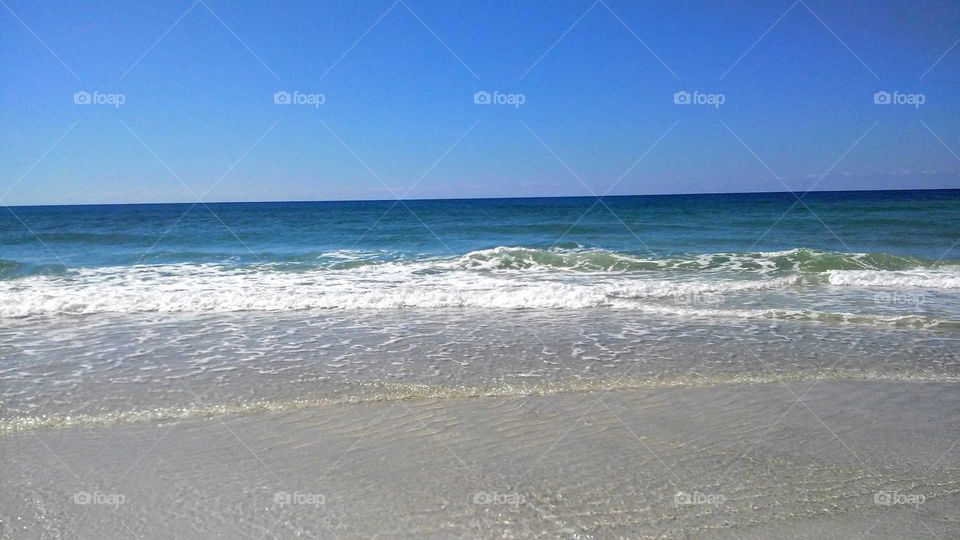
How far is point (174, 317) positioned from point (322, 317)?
236 centimetres

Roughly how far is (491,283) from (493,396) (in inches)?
339

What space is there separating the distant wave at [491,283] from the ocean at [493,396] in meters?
0.13

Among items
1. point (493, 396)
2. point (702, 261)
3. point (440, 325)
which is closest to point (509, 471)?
point (493, 396)

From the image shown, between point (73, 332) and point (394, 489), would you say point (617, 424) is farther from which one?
point (73, 332)

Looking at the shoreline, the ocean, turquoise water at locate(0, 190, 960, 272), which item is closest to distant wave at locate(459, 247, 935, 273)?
turquoise water at locate(0, 190, 960, 272)

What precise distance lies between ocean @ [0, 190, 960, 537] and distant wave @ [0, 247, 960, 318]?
0.42 ft

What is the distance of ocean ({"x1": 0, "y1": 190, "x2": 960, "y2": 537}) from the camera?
12.8 ft

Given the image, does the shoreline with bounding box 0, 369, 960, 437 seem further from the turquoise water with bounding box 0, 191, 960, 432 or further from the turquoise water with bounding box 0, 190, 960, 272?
the turquoise water with bounding box 0, 190, 960, 272

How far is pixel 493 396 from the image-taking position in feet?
19.6

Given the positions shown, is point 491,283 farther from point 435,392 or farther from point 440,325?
point 435,392

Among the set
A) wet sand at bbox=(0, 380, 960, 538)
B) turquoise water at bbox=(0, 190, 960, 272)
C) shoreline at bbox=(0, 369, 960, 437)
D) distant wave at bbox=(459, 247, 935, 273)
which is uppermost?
turquoise water at bbox=(0, 190, 960, 272)

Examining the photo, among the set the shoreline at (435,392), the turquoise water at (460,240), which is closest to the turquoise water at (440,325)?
the shoreline at (435,392)

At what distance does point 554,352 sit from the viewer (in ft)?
25.2

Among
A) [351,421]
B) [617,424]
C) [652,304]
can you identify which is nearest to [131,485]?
[351,421]
